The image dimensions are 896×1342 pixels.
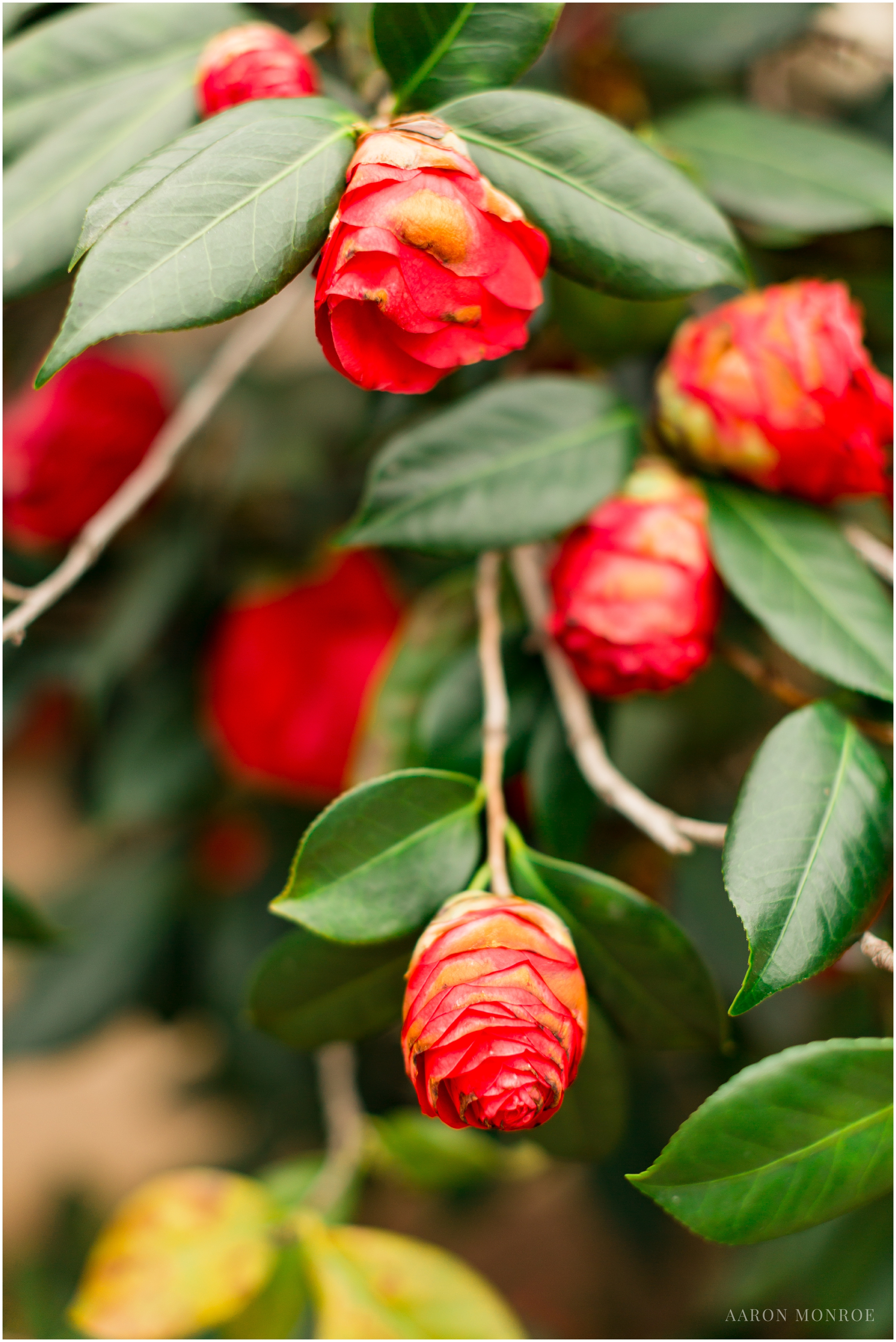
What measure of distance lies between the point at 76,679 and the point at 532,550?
0.42 meters

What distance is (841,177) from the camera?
0.51 m

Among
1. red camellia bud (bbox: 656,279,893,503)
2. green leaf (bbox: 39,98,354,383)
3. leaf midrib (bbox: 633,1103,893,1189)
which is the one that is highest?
green leaf (bbox: 39,98,354,383)

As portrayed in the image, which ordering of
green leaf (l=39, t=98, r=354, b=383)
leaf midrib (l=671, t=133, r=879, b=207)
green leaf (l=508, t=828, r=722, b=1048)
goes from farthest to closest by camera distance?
1. leaf midrib (l=671, t=133, r=879, b=207)
2. green leaf (l=508, t=828, r=722, b=1048)
3. green leaf (l=39, t=98, r=354, b=383)

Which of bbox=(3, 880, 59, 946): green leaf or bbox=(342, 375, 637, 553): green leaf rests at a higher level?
bbox=(342, 375, 637, 553): green leaf

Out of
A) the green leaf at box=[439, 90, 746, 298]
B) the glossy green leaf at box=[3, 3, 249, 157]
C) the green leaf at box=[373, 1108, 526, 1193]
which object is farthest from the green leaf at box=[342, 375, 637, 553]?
the green leaf at box=[373, 1108, 526, 1193]

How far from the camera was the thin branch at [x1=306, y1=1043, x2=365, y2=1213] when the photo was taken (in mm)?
678

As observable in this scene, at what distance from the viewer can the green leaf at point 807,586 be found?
397 mm

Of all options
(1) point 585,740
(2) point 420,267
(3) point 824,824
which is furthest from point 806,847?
(2) point 420,267

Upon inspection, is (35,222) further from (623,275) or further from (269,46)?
(623,275)

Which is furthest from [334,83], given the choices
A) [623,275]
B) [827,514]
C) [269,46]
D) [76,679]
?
[76,679]

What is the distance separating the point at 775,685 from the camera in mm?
460

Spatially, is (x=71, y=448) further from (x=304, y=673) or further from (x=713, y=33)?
(x=713, y=33)

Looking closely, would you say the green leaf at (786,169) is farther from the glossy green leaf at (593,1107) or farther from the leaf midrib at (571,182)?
the glossy green leaf at (593,1107)

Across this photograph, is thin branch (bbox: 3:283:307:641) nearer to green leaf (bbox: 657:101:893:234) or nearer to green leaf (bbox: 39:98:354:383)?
green leaf (bbox: 39:98:354:383)
